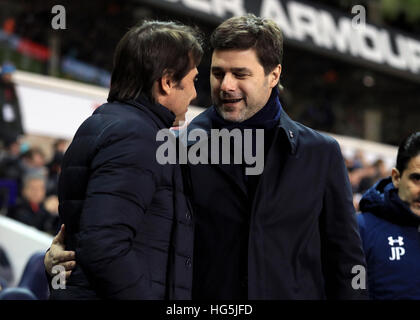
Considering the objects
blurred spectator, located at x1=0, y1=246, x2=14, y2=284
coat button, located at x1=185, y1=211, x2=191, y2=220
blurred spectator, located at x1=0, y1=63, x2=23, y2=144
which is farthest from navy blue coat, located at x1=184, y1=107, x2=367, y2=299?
blurred spectator, located at x1=0, y1=63, x2=23, y2=144

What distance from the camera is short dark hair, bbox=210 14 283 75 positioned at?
2457 mm

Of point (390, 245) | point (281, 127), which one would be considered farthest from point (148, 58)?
point (390, 245)

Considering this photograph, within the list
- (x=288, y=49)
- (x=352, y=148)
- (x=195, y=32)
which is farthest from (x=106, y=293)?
(x=288, y=49)

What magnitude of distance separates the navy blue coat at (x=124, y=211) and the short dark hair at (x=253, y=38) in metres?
0.44

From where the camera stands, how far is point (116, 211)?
1.92m

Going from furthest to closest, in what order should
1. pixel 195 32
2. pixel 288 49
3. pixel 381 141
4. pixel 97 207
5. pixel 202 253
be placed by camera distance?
Result: pixel 381 141
pixel 288 49
pixel 202 253
pixel 195 32
pixel 97 207

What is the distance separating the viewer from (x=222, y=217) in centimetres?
241

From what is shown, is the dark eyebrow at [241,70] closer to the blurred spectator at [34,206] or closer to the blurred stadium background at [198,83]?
the blurred stadium background at [198,83]

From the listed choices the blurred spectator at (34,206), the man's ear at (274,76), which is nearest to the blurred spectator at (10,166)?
the blurred spectator at (34,206)

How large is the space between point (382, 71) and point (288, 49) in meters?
2.16

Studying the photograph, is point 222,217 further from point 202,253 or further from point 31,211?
point 31,211

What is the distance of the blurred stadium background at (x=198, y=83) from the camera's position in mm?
8180

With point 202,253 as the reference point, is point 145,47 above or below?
above

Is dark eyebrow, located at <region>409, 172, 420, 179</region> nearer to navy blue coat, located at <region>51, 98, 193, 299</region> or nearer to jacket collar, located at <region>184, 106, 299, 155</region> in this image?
jacket collar, located at <region>184, 106, 299, 155</region>
